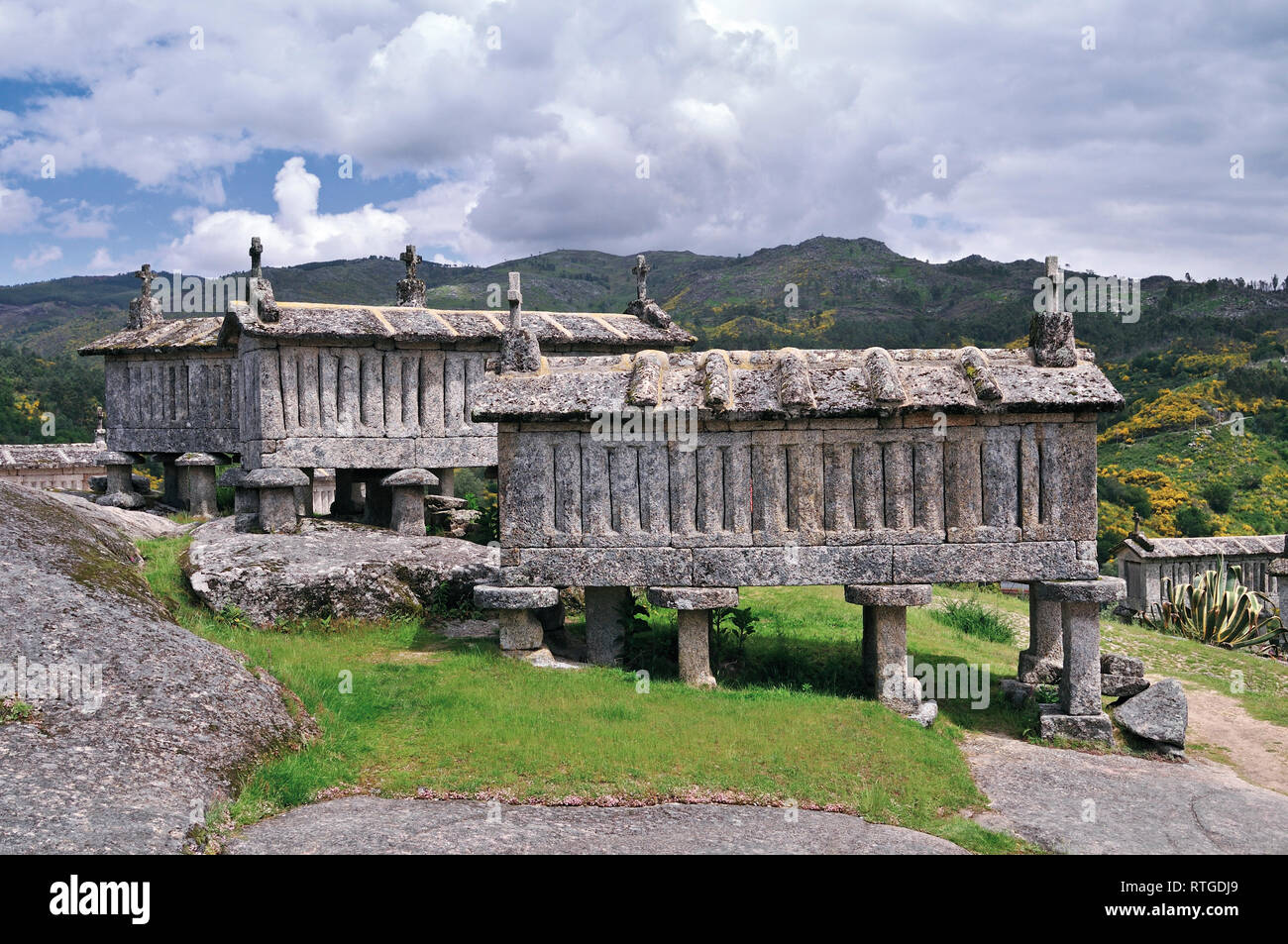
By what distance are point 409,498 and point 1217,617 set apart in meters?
17.8

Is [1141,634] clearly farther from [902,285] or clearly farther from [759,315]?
[902,285]

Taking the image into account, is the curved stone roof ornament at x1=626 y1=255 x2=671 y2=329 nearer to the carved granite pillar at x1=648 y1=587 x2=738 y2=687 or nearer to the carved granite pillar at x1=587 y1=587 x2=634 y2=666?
the carved granite pillar at x1=587 y1=587 x2=634 y2=666

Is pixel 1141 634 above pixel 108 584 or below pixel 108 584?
below

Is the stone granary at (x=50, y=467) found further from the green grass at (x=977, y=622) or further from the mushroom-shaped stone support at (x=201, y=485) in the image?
the green grass at (x=977, y=622)

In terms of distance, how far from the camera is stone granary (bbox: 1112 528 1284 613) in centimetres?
2741

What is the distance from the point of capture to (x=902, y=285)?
116875mm

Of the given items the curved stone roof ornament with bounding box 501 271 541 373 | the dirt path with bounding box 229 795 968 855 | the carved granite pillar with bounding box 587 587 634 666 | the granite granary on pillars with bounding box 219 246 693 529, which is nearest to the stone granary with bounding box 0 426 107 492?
the granite granary on pillars with bounding box 219 246 693 529

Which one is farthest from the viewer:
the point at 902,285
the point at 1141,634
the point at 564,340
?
the point at 902,285

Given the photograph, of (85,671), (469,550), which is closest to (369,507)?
(469,550)

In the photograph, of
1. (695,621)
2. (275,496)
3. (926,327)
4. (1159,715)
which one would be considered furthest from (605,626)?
(926,327)

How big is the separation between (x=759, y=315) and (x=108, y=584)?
87401 millimetres

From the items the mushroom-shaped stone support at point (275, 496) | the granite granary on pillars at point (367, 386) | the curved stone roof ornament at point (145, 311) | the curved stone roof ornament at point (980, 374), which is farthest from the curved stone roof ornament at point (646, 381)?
the curved stone roof ornament at point (145, 311)

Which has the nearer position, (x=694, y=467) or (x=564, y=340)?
(x=694, y=467)

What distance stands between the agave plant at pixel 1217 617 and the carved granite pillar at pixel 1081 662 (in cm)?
1201
